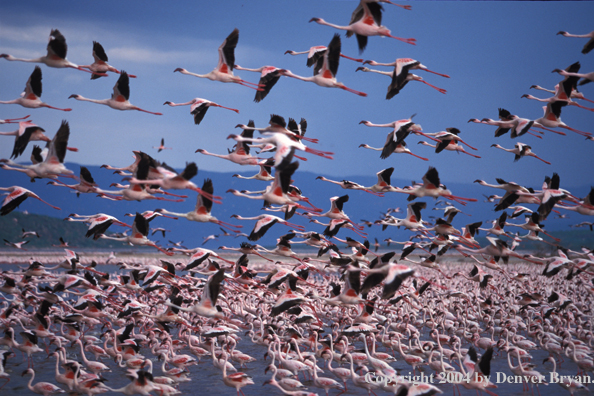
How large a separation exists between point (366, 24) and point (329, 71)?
1.31m

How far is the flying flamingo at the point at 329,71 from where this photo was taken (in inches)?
445

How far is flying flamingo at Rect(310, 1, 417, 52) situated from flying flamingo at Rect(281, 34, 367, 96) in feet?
1.60

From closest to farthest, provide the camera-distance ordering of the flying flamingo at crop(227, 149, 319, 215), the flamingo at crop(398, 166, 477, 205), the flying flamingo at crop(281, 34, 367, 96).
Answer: the flying flamingo at crop(227, 149, 319, 215), the flying flamingo at crop(281, 34, 367, 96), the flamingo at crop(398, 166, 477, 205)

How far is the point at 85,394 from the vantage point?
36.8ft

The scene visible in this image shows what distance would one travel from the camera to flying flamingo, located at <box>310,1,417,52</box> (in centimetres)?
1083

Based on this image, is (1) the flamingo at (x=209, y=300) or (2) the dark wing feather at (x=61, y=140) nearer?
(2) the dark wing feather at (x=61, y=140)

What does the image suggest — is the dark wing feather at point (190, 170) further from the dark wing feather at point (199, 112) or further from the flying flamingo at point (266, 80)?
the dark wing feather at point (199, 112)

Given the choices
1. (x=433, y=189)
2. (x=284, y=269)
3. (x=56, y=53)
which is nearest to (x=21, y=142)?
(x=56, y=53)

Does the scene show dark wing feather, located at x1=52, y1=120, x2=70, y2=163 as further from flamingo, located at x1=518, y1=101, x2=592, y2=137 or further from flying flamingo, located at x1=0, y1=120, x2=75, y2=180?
flamingo, located at x1=518, y1=101, x2=592, y2=137

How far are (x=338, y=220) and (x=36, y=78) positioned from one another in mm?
7866

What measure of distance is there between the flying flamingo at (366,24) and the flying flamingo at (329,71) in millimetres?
487

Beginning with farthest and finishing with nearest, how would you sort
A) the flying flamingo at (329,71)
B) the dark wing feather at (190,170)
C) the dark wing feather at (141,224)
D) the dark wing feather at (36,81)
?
the dark wing feather at (141,224)
the dark wing feather at (36,81)
the flying flamingo at (329,71)
the dark wing feather at (190,170)

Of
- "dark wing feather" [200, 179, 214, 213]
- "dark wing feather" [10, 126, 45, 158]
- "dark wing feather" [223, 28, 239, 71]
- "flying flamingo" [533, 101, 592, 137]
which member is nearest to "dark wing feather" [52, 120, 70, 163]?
"dark wing feather" [10, 126, 45, 158]

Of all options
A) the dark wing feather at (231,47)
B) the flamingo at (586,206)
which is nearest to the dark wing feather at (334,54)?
the dark wing feather at (231,47)
